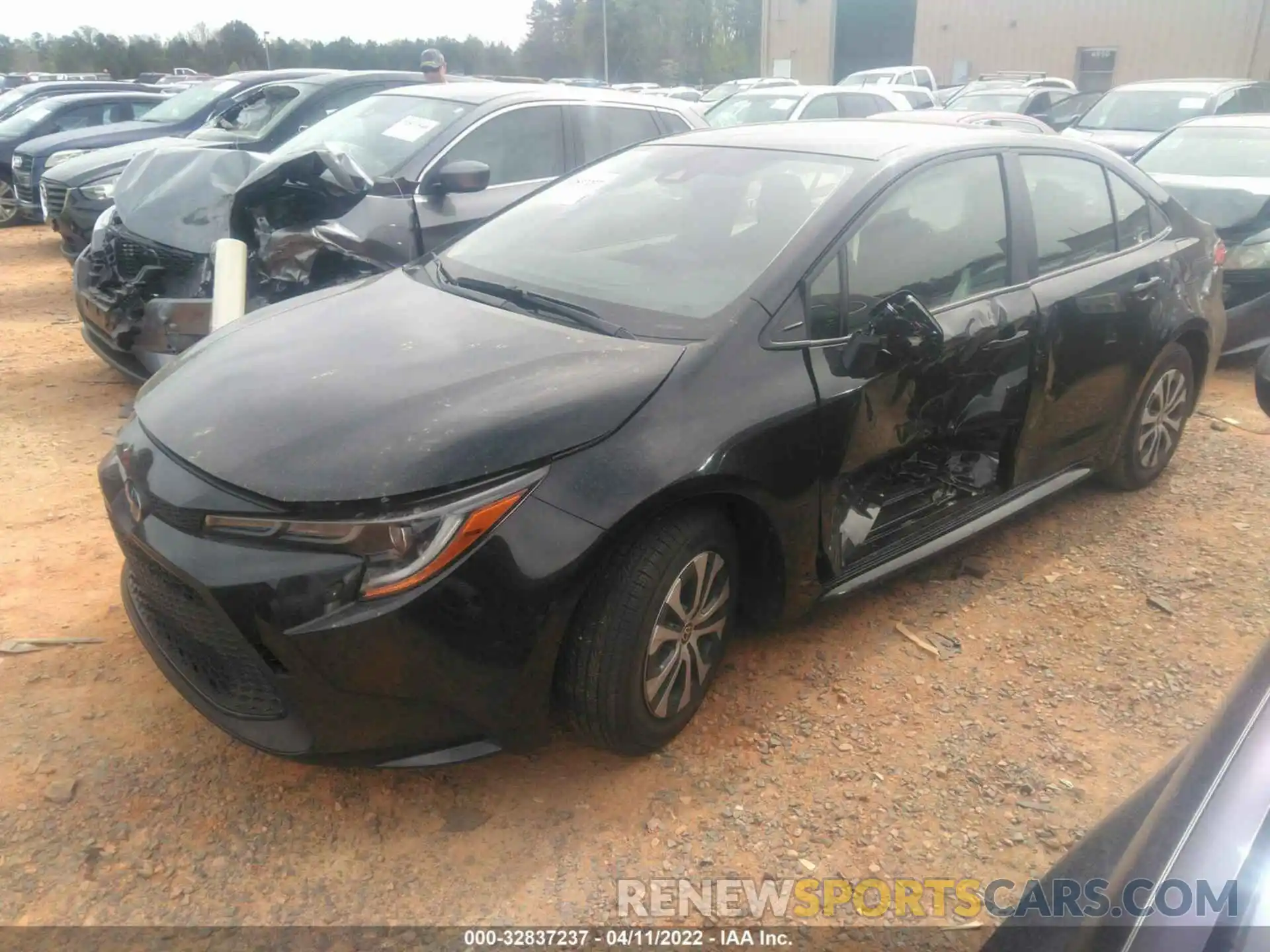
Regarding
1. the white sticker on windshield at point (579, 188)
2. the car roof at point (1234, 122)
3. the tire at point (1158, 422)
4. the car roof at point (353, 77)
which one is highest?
the car roof at point (353, 77)

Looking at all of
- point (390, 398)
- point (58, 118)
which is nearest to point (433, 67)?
point (58, 118)

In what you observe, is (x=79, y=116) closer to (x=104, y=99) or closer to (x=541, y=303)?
(x=104, y=99)

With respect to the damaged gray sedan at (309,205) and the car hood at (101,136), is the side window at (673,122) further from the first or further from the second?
the car hood at (101,136)

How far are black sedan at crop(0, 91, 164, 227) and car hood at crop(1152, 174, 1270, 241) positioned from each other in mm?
11548

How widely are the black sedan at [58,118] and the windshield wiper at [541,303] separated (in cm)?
1119

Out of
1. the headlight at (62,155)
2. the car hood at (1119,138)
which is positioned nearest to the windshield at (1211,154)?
the car hood at (1119,138)

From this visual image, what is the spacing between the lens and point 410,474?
2.16m

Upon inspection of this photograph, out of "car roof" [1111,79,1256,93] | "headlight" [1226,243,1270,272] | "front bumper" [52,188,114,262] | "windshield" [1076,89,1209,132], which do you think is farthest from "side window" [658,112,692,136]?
"car roof" [1111,79,1256,93]

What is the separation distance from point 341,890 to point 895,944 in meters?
1.30

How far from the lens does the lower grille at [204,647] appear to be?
2246 millimetres

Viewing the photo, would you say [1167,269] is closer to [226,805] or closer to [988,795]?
[988,795]

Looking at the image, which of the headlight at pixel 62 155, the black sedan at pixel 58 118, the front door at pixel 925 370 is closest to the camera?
the front door at pixel 925 370

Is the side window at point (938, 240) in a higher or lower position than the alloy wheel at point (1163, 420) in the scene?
higher

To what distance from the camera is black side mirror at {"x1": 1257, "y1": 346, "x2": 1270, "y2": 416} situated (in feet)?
6.97
